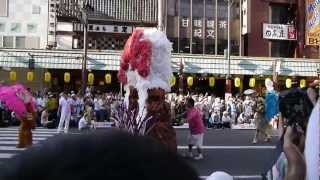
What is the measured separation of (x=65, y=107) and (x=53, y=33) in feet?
68.1

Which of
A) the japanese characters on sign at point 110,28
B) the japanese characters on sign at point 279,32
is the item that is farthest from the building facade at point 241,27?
the japanese characters on sign at point 110,28

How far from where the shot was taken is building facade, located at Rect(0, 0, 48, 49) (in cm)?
3988

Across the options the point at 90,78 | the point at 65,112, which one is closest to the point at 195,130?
the point at 65,112

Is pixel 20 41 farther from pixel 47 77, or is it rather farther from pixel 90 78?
pixel 90 78

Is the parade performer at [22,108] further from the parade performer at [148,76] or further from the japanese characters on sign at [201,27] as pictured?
the japanese characters on sign at [201,27]

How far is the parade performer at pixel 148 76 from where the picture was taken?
23.4 ft

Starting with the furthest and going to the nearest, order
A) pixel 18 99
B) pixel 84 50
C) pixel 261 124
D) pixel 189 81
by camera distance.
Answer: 1. pixel 189 81
2. pixel 84 50
3. pixel 261 124
4. pixel 18 99

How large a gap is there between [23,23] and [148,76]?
3442 cm

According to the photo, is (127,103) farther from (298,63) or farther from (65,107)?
(298,63)

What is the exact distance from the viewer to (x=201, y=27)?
40.8 m

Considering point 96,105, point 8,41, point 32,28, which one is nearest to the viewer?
point 96,105

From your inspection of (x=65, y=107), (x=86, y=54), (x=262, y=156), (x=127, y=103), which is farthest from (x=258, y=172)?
(x=86, y=54)

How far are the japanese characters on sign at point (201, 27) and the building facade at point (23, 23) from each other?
946cm

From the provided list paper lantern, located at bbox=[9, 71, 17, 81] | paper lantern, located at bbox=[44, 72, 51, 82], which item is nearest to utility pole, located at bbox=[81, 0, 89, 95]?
paper lantern, located at bbox=[44, 72, 51, 82]
